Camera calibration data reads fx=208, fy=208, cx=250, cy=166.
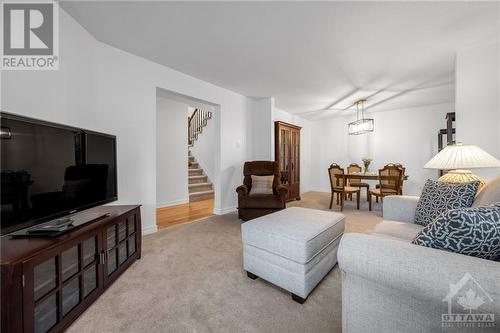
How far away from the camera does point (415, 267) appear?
0.78 meters

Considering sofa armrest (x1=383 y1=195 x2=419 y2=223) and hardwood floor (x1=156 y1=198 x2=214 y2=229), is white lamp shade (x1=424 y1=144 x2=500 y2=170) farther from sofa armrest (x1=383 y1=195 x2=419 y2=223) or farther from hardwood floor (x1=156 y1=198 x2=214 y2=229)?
hardwood floor (x1=156 y1=198 x2=214 y2=229)

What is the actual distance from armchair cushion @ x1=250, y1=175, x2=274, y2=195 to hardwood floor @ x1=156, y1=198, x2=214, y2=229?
3.51 ft

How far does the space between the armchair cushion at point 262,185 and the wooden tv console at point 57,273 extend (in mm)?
2195

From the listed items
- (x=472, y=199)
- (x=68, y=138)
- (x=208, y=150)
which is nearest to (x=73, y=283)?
(x=68, y=138)

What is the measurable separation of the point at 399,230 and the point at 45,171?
8.48 feet

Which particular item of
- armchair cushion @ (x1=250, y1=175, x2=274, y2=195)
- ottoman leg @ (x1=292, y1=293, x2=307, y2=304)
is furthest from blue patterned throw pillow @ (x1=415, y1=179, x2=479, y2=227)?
armchair cushion @ (x1=250, y1=175, x2=274, y2=195)

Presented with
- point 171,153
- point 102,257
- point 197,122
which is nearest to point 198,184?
point 171,153

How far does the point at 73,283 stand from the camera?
4.48ft

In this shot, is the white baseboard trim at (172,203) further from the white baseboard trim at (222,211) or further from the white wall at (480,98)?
the white wall at (480,98)

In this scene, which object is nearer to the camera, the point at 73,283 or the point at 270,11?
the point at 73,283

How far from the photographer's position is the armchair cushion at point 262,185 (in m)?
3.66

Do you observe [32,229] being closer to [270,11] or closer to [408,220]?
[270,11]

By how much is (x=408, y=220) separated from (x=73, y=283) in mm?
2759

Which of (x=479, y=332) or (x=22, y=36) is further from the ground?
(x=22, y=36)
